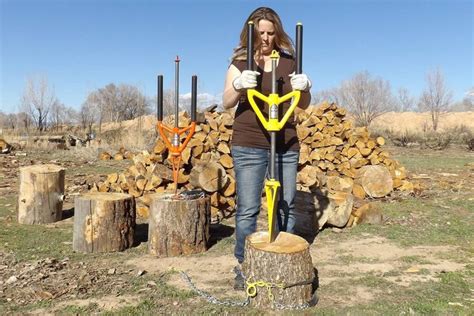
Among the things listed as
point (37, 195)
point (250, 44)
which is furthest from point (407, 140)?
point (250, 44)

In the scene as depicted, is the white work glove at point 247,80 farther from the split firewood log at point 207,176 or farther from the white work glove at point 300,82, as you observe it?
the split firewood log at point 207,176

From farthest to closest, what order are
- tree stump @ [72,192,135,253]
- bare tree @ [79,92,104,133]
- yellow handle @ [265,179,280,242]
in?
bare tree @ [79,92,104,133] → tree stump @ [72,192,135,253] → yellow handle @ [265,179,280,242]

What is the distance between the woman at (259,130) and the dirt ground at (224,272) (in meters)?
0.68

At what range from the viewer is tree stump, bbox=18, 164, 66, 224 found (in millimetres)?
5410

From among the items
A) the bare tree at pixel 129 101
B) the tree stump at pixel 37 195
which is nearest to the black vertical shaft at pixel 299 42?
the tree stump at pixel 37 195

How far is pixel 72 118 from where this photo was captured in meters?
44.4

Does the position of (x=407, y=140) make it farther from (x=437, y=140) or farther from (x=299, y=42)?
(x=299, y=42)

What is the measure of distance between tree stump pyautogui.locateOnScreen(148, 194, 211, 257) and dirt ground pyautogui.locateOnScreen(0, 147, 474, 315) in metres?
0.12

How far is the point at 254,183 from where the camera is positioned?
3.09m

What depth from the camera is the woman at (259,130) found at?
2963 millimetres

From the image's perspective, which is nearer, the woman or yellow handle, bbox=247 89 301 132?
yellow handle, bbox=247 89 301 132

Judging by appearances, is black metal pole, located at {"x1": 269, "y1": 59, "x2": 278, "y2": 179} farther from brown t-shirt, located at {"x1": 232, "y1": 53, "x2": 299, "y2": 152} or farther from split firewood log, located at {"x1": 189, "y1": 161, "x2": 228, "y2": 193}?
split firewood log, located at {"x1": 189, "y1": 161, "x2": 228, "y2": 193}

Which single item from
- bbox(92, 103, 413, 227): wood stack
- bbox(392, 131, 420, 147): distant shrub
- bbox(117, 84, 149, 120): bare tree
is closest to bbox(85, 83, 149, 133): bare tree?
bbox(117, 84, 149, 120): bare tree

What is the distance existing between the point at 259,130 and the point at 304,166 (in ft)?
13.7
